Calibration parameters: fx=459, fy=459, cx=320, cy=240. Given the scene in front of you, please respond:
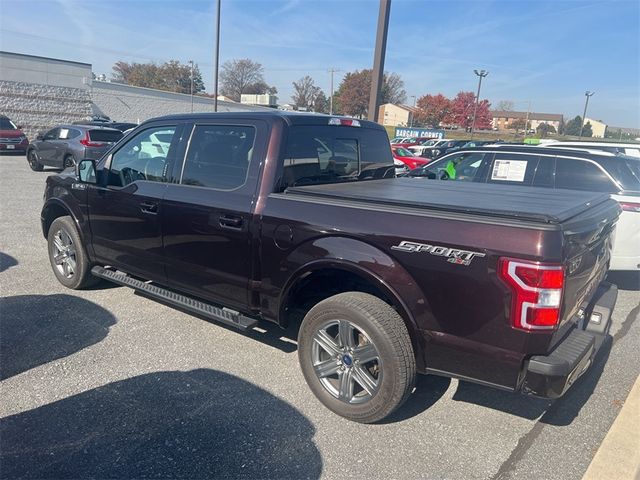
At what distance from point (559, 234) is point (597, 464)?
1427mm

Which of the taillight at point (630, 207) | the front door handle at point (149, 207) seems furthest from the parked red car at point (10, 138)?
the taillight at point (630, 207)

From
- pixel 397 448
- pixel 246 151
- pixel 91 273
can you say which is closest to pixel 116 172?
pixel 91 273

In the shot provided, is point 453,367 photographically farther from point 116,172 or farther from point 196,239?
point 116,172

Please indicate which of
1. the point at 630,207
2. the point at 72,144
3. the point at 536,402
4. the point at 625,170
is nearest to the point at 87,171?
the point at 536,402

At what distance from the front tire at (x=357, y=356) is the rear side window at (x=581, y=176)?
4515 millimetres

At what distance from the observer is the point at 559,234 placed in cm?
224

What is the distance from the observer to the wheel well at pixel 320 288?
3057mm

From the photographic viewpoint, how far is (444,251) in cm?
246

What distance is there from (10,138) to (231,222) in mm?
19687

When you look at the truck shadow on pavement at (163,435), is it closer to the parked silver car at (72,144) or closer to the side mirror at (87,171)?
the side mirror at (87,171)

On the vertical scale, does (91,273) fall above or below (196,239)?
below

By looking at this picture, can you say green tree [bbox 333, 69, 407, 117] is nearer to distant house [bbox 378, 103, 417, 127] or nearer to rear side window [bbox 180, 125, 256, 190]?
Answer: distant house [bbox 378, 103, 417, 127]

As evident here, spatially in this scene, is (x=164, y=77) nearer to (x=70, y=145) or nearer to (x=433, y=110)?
(x=433, y=110)

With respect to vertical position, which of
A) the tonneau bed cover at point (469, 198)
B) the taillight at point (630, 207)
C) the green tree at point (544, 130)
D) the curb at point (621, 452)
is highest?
the green tree at point (544, 130)
